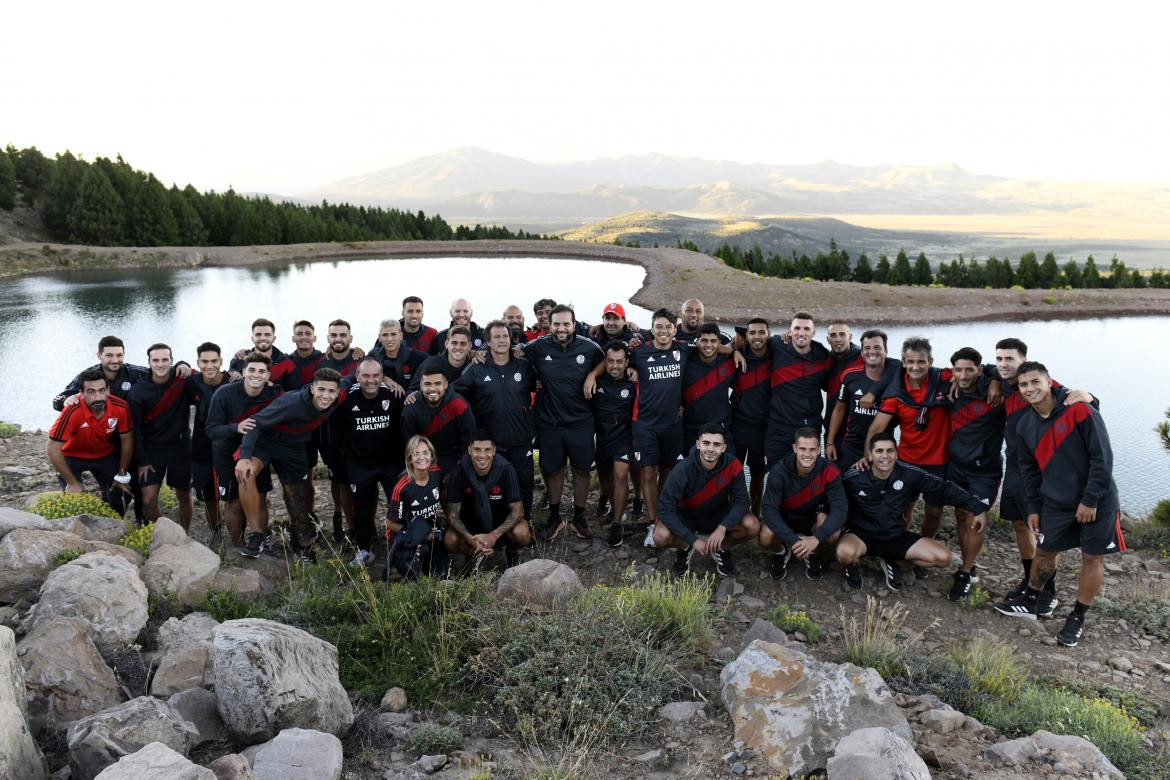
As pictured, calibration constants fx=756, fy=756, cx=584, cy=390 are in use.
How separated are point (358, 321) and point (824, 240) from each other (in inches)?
5076

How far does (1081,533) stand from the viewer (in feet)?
19.6

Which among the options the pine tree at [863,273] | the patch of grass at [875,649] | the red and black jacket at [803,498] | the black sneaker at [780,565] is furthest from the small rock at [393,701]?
the pine tree at [863,273]

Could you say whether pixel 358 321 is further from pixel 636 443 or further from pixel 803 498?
pixel 803 498

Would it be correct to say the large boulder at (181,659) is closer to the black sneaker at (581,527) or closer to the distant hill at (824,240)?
the black sneaker at (581,527)

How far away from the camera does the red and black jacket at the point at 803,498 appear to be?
6625 mm

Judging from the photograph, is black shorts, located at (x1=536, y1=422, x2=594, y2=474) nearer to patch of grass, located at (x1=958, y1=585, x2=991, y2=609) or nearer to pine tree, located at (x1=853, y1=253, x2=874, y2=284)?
patch of grass, located at (x1=958, y1=585, x2=991, y2=609)

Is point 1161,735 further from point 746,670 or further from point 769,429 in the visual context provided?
point 769,429

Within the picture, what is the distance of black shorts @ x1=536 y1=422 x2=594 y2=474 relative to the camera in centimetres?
788

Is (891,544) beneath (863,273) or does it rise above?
beneath

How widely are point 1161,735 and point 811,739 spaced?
256 centimetres

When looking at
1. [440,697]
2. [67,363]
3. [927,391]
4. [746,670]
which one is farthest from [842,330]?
[67,363]

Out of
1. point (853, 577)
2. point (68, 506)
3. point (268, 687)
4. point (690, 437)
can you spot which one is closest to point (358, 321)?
point (68, 506)

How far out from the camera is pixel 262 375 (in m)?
7.07

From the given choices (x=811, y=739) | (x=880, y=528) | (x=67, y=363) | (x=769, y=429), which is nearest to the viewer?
(x=811, y=739)
